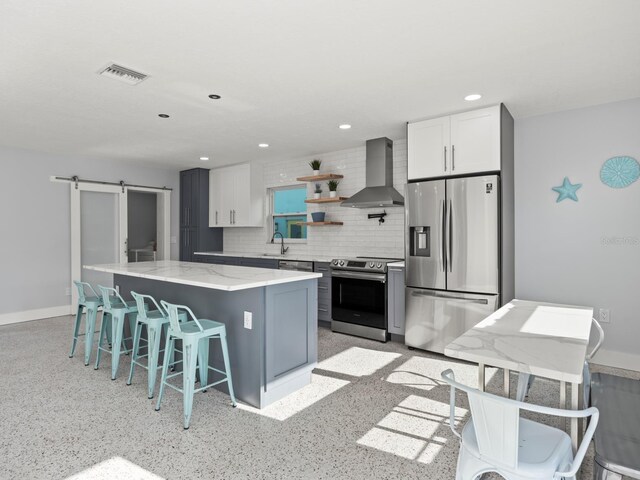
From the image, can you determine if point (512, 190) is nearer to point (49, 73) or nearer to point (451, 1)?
point (451, 1)

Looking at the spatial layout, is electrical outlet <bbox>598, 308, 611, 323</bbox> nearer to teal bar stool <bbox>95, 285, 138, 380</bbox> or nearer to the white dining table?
the white dining table

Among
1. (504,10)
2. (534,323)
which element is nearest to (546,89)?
(504,10)

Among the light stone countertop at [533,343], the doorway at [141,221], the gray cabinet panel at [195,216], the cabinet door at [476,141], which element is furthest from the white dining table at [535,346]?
the doorway at [141,221]

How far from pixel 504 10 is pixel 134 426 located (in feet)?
11.1

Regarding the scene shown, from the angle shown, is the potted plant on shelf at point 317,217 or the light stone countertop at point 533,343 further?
the potted plant on shelf at point 317,217

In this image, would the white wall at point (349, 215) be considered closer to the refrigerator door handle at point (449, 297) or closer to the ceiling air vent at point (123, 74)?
the refrigerator door handle at point (449, 297)

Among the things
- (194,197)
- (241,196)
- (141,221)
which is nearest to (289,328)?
(241,196)

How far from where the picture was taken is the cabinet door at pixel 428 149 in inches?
154

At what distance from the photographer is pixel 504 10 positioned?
2.15 meters

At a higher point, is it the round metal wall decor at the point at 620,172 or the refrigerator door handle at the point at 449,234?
the round metal wall decor at the point at 620,172

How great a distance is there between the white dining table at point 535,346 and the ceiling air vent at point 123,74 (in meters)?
2.96

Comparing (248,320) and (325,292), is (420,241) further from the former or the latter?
(248,320)

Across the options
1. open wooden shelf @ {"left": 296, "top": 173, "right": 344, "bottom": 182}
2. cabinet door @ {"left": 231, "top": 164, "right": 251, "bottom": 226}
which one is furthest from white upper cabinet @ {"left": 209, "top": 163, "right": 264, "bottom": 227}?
open wooden shelf @ {"left": 296, "top": 173, "right": 344, "bottom": 182}

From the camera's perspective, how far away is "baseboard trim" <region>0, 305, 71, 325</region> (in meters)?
5.37
